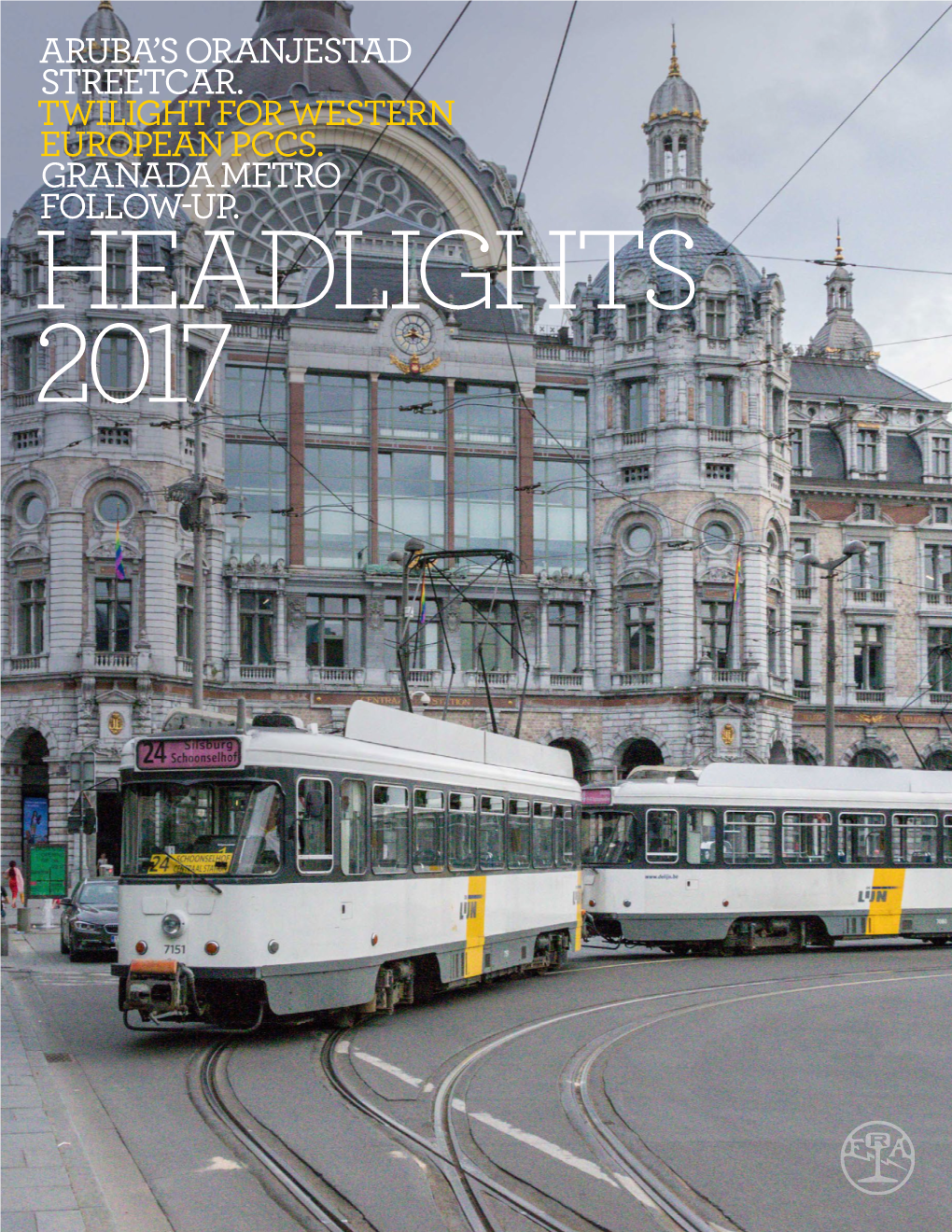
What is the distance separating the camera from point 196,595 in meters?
36.1

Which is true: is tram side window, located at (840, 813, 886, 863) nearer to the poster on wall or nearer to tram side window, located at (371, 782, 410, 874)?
tram side window, located at (371, 782, 410, 874)

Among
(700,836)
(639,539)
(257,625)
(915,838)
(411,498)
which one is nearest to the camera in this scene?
(700,836)

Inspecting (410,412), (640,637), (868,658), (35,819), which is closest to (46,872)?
(35,819)

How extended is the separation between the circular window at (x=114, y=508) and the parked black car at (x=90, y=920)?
74.2 feet

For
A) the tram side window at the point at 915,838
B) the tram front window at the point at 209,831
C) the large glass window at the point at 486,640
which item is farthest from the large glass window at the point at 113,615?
the tram front window at the point at 209,831

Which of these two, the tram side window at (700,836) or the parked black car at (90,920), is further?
the parked black car at (90,920)

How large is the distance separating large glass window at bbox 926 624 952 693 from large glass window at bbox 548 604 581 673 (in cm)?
1569

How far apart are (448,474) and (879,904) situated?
29.4m

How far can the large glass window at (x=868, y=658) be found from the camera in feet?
212

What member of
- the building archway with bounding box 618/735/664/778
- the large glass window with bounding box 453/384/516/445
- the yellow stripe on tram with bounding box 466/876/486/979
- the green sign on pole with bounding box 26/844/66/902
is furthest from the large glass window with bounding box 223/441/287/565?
the yellow stripe on tram with bounding box 466/876/486/979

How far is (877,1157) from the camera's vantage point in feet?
34.3

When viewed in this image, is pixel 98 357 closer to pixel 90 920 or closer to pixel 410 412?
pixel 410 412

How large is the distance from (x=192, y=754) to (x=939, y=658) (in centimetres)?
5417

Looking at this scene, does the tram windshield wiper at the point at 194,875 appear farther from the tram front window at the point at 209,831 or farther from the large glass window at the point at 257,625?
the large glass window at the point at 257,625
